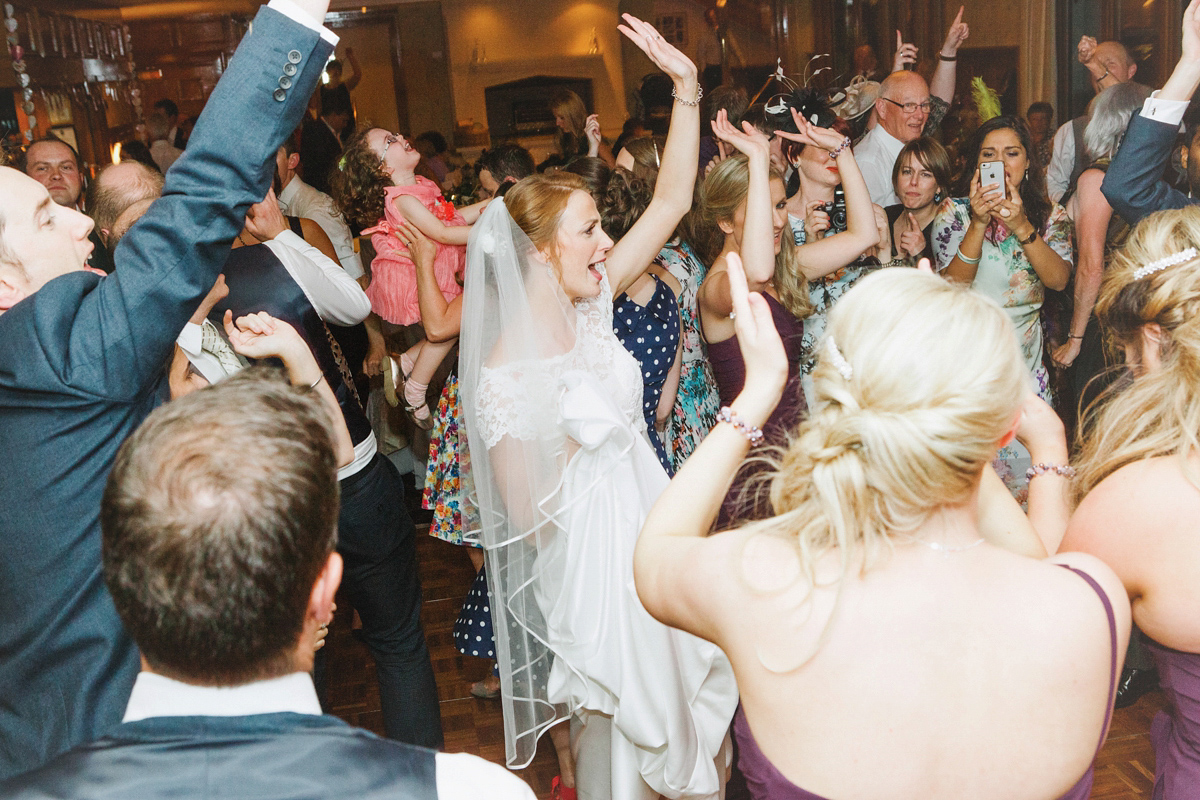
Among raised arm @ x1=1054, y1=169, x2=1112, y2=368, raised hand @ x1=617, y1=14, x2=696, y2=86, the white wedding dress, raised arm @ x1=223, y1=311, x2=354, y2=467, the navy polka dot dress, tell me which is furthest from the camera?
raised arm @ x1=1054, y1=169, x2=1112, y2=368

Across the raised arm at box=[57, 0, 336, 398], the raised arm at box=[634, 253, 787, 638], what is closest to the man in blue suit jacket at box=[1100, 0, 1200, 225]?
the raised arm at box=[634, 253, 787, 638]

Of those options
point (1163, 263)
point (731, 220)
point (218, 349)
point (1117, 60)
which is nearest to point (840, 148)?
point (731, 220)

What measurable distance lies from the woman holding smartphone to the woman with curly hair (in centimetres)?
163

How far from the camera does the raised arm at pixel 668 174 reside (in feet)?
6.72

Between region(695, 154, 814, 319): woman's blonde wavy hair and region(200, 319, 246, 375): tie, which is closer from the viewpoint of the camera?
region(200, 319, 246, 375): tie

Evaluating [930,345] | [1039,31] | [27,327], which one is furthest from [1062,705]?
[1039,31]

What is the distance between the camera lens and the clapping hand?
106 centimetres

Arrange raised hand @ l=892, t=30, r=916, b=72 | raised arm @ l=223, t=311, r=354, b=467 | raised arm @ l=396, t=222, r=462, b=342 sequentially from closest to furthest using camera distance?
raised arm @ l=223, t=311, r=354, b=467 < raised arm @ l=396, t=222, r=462, b=342 < raised hand @ l=892, t=30, r=916, b=72

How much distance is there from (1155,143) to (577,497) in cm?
165

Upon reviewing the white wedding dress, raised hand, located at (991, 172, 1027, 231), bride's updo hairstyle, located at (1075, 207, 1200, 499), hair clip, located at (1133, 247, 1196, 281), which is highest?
raised hand, located at (991, 172, 1027, 231)

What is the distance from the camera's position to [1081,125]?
11.2 feet

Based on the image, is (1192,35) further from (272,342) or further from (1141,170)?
(272,342)

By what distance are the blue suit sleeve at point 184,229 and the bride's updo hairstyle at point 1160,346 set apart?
119 cm

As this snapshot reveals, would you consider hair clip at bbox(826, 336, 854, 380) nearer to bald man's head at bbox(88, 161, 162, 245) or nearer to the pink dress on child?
bald man's head at bbox(88, 161, 162, 245)
